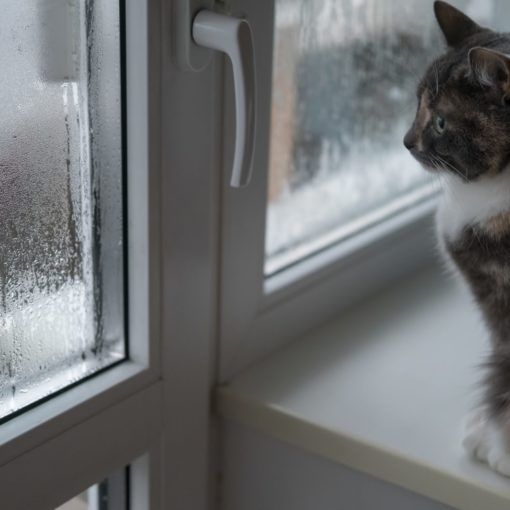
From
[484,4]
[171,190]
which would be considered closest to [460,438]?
[171,190]

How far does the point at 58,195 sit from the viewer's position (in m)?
0.82

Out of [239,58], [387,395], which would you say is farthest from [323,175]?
[239,58]

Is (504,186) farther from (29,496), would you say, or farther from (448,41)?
(29,496)

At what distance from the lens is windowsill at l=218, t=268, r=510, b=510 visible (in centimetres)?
93

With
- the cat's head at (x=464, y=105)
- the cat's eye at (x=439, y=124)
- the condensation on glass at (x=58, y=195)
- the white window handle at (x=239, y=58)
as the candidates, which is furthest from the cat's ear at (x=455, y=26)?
the condensation on glass at (x=58, y=195)

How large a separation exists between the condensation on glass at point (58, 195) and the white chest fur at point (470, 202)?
0.38 meters

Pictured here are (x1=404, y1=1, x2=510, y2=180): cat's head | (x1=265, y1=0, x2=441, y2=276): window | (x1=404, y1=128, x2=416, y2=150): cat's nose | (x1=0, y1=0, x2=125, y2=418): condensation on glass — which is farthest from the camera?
(x1=265, y1=0, x2=441, y2=276): window

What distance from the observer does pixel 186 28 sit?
0.82 m

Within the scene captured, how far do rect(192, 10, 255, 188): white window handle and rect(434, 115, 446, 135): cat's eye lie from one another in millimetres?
225

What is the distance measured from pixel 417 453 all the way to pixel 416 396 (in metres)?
→ 0.13

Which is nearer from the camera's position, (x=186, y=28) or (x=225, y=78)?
(x=186, y=28)

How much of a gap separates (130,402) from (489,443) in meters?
0.38

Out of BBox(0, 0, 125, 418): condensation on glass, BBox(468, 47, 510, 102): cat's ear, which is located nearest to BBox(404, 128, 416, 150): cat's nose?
BBox(468, 47, 510, 102): cat's ear

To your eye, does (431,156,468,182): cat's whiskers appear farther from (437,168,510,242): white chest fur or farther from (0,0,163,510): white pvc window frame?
(0,0,163,510): white pvc window frame
